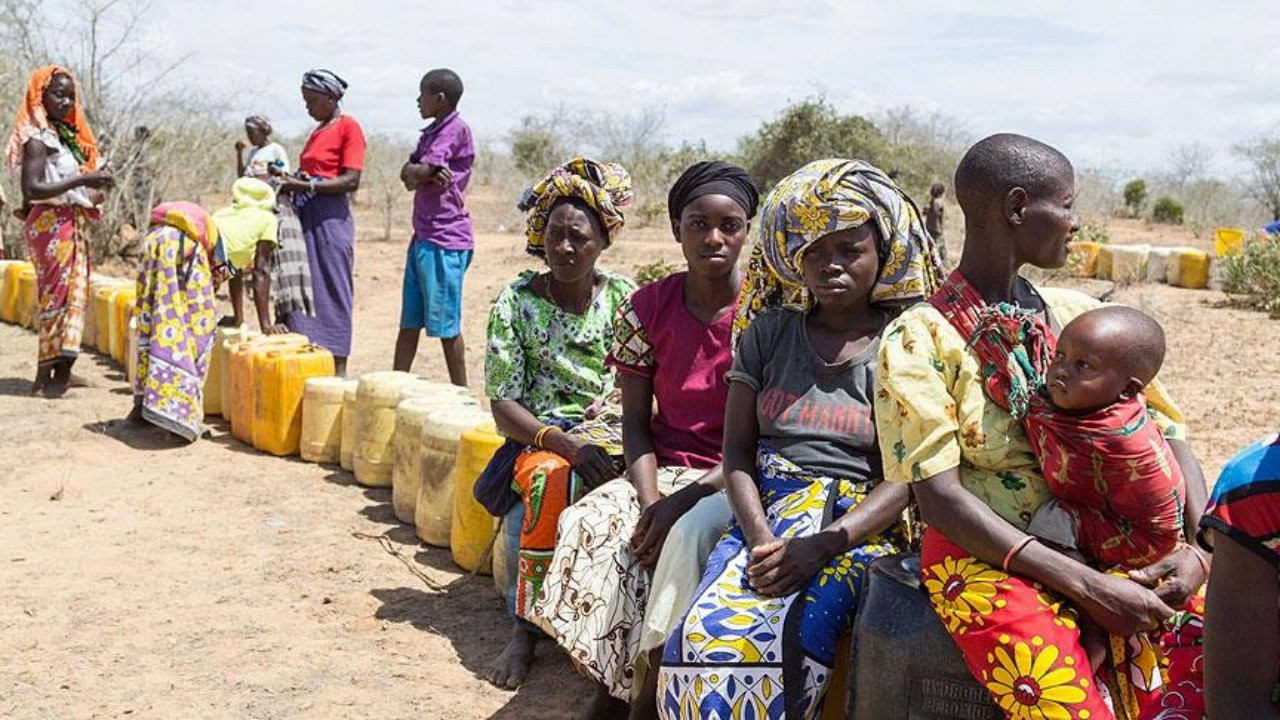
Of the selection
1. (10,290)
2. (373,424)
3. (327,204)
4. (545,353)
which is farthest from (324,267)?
(10,290)

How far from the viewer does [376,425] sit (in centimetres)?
563

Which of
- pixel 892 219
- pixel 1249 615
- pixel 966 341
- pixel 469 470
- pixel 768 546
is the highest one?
pixel 892 219

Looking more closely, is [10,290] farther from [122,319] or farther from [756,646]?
[756,646]

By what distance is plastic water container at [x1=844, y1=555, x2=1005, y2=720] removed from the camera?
2.32 meters

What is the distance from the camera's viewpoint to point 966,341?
245cm

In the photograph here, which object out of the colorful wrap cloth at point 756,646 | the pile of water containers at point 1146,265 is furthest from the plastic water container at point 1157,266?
the colorful wrap cloth at point 756,646

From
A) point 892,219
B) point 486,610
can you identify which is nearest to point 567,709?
point 486,610

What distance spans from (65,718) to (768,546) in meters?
2.14

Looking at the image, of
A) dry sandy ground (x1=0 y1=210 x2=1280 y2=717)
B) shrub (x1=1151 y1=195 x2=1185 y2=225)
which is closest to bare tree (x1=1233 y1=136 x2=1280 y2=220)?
shrub (x1=1151 y1=195 x2=1185 y2=225)

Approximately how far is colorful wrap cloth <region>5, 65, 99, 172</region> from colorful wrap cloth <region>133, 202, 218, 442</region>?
0.93 metres

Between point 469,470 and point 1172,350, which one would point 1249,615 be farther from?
point 1172,350

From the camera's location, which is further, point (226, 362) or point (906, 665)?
point (226, 362)

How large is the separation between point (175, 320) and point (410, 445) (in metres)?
2.10

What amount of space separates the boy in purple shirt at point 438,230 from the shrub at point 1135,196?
27.4m
